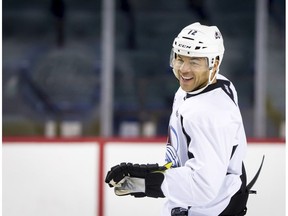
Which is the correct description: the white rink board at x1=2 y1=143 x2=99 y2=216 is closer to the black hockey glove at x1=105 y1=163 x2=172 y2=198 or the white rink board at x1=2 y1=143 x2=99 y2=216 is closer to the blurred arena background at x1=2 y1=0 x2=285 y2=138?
the blurred arena background at x1=2 y1=0 x2=285 y2=138

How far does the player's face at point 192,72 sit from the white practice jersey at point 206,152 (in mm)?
32

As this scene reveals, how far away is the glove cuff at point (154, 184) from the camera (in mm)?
2211

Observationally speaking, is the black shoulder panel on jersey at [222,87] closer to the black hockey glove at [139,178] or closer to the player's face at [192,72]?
the player's face at [192,72]

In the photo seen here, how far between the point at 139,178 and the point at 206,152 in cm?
19

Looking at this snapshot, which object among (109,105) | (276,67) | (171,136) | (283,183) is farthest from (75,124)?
(171,136)

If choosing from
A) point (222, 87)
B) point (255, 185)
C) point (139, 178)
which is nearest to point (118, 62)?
point (255, 185)

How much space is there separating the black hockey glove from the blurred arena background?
236 centimetres

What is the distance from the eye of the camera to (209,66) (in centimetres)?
226

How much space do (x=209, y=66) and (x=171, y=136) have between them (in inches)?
8.8

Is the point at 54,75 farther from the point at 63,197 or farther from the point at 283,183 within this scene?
the point at 283,183

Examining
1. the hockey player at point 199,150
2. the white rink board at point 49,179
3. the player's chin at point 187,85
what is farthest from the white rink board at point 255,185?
the player's chin at point 187,85

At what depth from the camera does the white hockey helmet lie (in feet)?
7.41

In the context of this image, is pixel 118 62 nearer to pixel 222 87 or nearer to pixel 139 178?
pixel 222 87

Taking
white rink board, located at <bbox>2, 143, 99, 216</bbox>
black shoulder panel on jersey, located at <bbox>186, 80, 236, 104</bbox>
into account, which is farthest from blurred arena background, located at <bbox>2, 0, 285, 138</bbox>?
black shoulder panel on jersey, located at <bbox>186, 80, 236, 104</bbox>
